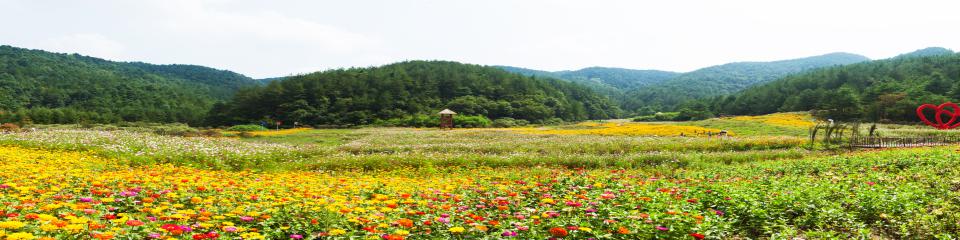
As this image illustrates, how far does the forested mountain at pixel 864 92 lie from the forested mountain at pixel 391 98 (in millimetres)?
35059

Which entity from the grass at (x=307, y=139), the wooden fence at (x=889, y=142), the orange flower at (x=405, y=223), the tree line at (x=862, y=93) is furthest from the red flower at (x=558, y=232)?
the tree line at (x=862, y=93)

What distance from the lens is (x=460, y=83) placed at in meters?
106

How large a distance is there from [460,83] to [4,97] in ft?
262

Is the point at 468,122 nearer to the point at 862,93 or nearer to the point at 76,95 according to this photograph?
the point at 862,93

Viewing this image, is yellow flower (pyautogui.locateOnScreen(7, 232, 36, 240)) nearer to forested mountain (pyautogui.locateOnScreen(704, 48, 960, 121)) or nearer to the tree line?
the tree line

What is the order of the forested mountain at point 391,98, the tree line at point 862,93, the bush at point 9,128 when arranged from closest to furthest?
1. the bush at point 9,128
2. the tree line at point 862,93
3. the forested mountain at point 391,98

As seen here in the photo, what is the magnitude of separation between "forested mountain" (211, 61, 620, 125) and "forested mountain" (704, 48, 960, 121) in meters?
35.1

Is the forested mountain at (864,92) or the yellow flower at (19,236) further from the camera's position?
the forested mountain at (864,92)

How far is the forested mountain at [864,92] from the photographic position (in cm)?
5503

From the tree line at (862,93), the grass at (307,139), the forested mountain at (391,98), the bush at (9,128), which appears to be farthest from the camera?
the forested mountain at (391,98)

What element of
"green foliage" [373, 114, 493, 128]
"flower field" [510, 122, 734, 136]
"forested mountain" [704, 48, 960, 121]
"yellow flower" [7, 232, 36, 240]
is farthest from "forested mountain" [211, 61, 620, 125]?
"yellow flower" [7, 232, 36, 240]

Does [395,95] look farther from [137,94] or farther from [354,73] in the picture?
[137,94]

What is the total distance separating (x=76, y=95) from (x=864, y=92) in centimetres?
13666

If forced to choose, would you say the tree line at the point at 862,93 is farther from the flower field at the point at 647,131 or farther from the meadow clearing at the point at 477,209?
the meadow clearing at the point at 477,209
